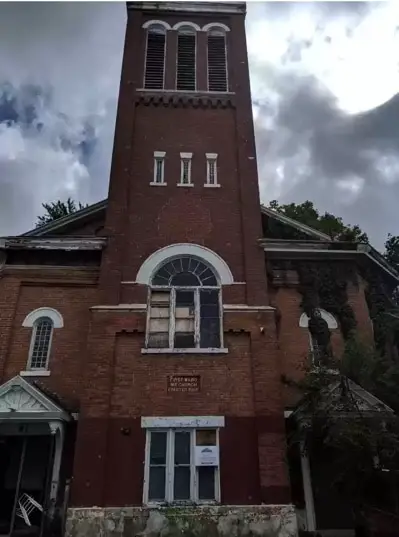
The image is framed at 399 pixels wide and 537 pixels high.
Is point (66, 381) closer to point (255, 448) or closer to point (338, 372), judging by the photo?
point (255, 448)

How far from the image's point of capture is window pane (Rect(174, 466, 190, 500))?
1170 cm

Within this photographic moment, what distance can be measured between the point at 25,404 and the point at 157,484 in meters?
3.86

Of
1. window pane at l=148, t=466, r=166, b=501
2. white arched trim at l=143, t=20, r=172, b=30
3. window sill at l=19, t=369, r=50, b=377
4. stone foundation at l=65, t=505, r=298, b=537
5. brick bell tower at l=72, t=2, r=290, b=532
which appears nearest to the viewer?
stone foundation at l=65, t=505, r=298, b=537

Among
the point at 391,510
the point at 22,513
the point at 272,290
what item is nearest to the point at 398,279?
the point at 272,290

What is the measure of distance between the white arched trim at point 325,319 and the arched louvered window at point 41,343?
24.7 ft

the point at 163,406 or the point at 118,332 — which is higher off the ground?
the point at 118,332

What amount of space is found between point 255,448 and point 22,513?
5850mm

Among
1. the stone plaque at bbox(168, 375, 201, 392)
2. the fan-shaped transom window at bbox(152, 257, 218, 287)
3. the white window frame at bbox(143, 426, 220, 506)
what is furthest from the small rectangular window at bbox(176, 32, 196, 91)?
the white window frame at bbox(143, 426, 220, 506)

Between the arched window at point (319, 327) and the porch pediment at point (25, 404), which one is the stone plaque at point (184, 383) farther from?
the arched window at point (319, 327)

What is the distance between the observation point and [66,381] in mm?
13898

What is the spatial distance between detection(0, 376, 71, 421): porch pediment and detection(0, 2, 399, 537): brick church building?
0.03 meters

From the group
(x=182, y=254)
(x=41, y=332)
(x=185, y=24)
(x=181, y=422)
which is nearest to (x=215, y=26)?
(x=185, y=24)

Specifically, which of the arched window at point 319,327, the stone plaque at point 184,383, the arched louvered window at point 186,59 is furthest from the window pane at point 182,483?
the arched louvered window at point 186,59

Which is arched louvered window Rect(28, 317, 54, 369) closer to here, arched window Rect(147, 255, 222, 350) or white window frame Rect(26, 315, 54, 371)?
white window frame Rect(26, 315, 54, 371)
